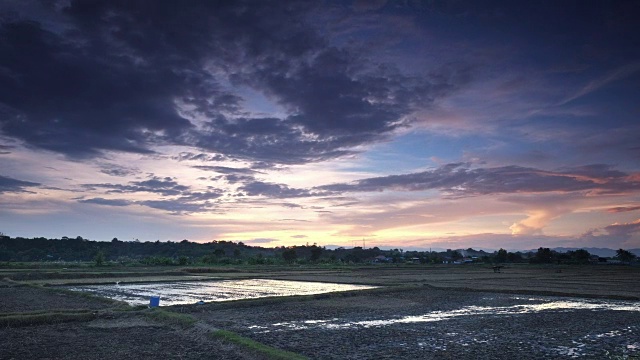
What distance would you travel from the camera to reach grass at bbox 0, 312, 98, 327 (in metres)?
16.7

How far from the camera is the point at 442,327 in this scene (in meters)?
16.9

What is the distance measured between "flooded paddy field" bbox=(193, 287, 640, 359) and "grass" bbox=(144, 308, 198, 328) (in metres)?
0.98

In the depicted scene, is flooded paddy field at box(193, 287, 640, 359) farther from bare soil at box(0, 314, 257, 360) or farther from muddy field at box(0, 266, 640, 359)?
bare soil at box(0, 314, 257, 360)

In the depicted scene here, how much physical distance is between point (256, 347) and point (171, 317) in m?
6.86

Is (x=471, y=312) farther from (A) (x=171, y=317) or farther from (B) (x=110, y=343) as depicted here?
(B) (x=110, y=343)

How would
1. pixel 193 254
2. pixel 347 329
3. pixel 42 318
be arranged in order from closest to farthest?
pixel 347 329 < pixel 42 318 < pixel 193 254

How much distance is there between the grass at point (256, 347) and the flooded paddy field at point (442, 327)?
610mm

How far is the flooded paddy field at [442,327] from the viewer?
41.6ft

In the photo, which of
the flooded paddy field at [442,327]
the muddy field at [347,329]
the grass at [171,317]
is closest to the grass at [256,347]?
the muddy field at [347,329]

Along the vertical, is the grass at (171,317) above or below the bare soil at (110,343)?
above

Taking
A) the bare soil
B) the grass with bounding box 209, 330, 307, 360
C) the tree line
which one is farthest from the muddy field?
the tree line

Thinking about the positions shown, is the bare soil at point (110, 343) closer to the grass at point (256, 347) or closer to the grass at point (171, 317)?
the grass at point (256, 347)

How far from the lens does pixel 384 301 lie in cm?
2625

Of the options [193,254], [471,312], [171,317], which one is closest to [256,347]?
[171,317]
